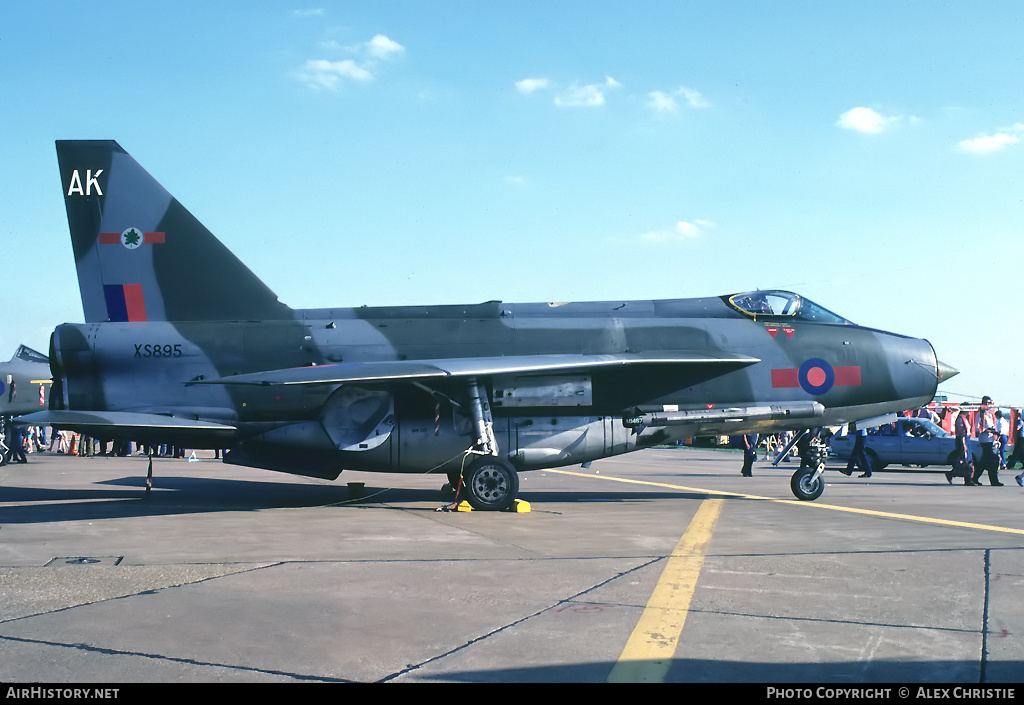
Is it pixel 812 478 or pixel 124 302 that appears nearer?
pixel 124 302

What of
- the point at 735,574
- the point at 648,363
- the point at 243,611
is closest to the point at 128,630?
the point at 243,611

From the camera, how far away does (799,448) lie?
543 inches

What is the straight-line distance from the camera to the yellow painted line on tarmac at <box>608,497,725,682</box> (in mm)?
4062

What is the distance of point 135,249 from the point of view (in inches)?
529

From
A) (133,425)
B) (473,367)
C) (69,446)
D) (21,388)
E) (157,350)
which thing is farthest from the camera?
(69,446)

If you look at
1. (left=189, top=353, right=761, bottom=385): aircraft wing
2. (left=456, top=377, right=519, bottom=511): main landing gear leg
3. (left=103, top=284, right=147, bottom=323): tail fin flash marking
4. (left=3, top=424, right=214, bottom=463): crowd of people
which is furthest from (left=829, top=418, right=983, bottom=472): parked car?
(left=103, top=284, right=147, bottom=323): tail fin flash marking

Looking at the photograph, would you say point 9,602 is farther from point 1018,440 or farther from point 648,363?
point 1018,440

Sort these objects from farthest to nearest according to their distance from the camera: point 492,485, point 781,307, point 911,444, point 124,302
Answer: point 911,444 < point 781,307 < point 124,302 < point 492,485

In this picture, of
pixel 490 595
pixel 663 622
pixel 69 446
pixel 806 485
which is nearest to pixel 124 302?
pixel 490 595

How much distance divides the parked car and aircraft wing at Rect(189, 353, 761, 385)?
15.6 meters

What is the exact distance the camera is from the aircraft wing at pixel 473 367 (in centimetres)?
1092

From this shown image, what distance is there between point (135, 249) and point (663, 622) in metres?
11.4

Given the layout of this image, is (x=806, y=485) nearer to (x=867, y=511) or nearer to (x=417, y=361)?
(x=867, y=511)

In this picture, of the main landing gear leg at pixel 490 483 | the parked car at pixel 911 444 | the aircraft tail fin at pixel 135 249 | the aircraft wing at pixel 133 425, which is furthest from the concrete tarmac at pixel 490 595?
the parked car at pixel 911 444
